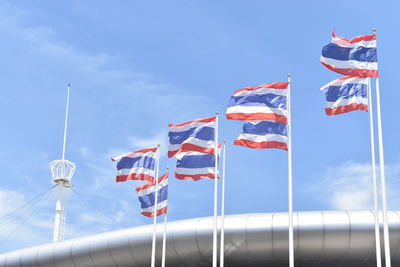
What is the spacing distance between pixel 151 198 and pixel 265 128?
25.8 ft

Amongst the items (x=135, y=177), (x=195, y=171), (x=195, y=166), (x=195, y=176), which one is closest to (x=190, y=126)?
(x=195, y=166)

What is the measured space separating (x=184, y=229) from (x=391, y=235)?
9.06 m

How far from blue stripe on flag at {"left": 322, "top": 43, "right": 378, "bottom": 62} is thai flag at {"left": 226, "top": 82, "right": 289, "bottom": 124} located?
230cm

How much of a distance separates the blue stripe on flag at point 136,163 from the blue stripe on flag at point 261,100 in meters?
6.42

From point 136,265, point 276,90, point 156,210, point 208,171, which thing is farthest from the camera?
point 136,265

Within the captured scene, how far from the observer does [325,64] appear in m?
24.0

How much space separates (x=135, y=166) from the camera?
99.6ft

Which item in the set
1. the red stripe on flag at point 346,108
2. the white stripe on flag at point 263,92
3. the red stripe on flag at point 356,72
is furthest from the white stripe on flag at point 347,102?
the white stripe on flag at point 263,92

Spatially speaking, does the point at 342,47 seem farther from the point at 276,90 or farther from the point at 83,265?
the point at 83,265

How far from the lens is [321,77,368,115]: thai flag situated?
77.8 feet

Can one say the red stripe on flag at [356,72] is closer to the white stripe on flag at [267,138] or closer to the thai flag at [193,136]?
the white stripe on flag at [267,138]

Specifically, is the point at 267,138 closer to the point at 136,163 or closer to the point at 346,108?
the point at 346,108

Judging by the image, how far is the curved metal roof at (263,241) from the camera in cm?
2917

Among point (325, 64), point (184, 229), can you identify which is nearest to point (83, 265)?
point (184, 229)
